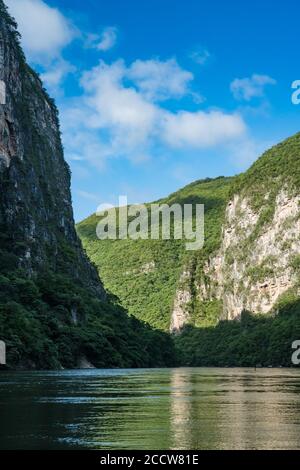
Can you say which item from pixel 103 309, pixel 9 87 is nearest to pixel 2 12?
pixel 9 87

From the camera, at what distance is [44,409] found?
23.6 metres

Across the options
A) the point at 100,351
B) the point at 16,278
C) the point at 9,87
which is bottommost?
the point at 100,351

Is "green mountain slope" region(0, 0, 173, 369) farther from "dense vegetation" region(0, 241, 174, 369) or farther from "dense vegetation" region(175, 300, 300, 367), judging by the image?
"dense vegetation" region(175, 300, 300, 367)

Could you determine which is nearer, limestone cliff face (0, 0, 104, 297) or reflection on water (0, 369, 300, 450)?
reflection on water (0, 369, 300, 450)

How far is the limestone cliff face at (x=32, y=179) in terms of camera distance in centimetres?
11856

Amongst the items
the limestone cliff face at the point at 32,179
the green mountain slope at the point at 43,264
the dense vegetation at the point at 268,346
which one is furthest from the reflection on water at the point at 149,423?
the dense vegetation at the point at 268,346

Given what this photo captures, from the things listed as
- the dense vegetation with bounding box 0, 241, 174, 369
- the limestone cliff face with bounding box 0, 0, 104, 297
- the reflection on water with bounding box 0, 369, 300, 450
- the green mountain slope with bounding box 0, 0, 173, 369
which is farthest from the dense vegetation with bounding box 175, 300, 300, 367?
the reflection on water with bounding box 0, 369, 300, 450

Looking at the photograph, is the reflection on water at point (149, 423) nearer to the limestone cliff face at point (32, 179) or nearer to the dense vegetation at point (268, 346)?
the limestone cliff face at point (32, 179)

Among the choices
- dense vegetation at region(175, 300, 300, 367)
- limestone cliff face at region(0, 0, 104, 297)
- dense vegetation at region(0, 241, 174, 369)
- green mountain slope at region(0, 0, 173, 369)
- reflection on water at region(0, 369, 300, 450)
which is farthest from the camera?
dense vegetation at region(175, 300, 300, 367)

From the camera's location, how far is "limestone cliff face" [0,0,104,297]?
11856 centimetres

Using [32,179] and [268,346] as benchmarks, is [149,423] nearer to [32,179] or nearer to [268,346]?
[32,179]

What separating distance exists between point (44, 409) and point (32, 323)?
68392mm

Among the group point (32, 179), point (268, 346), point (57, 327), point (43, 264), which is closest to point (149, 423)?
point (57, 327)
